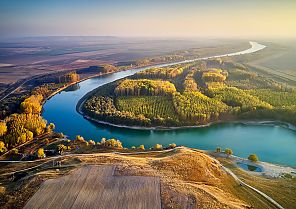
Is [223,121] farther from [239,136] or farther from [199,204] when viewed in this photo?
[199,204]

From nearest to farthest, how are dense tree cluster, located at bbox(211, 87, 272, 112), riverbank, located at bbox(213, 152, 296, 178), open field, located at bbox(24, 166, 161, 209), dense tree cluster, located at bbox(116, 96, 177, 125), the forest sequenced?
1. open field, located at bbox(24, 166, 161, 209)
2. riverbank, located at bbox(213, 152, 296, 178)
3. the forest
4. dense tree cluster, located at bbox(116, 96, 177, 125)
5. dense tree cluster, located at bbox(211, 87, 272, 112)

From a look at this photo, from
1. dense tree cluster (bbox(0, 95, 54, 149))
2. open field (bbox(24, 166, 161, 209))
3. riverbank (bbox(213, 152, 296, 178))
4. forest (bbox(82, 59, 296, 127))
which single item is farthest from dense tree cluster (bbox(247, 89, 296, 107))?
dense tree cluster (bbox(0, 95, 54, 149))

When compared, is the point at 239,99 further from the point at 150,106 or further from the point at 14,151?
Result: the point at 14,151

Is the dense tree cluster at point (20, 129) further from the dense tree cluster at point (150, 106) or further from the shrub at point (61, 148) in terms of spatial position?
the dense tree cluster at point (150, 106)

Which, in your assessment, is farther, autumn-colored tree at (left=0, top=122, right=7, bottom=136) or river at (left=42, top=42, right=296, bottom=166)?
autumn-colored tree at (left=0, top=122, right=7, bottom=136)

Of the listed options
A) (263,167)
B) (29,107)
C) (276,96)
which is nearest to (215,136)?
(263,167)

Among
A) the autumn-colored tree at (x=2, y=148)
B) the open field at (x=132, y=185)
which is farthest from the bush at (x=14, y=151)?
the open field at (x=132, y=185)

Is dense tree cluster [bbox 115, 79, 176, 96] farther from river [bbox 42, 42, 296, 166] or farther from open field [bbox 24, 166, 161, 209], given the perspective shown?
open field [bbox 24, 166, 161, 209]

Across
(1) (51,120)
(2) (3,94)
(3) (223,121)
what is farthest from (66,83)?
(3) (223,121)
